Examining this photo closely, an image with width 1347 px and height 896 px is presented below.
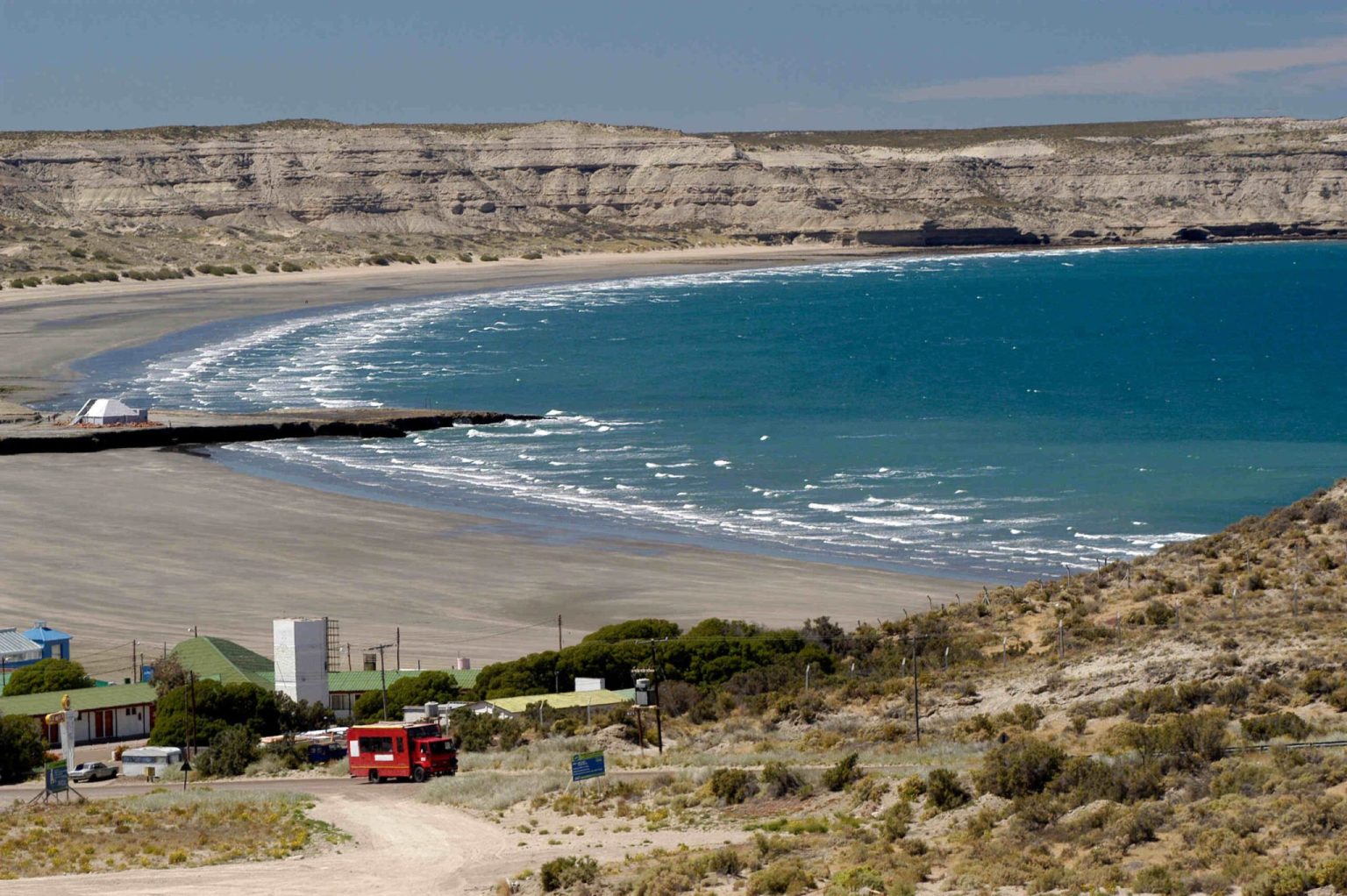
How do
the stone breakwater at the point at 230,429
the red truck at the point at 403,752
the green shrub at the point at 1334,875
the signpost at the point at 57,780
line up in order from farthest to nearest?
the stone breakwater at the point at 230,429
the red truck at the point at 403,752
the signpost at the point at 57,780
the green shrub at the point at 1334,875

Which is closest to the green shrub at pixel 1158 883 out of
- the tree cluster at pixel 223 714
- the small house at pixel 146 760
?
the small house at pixel 146 760

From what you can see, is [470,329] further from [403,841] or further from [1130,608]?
[403,841]

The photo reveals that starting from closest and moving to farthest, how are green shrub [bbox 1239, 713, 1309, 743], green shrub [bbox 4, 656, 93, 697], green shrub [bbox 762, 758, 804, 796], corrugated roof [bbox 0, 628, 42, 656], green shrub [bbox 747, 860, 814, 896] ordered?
green shrub [bbox 747, 860, 814, 896]
green shrub [bbox 1239, 713, 1309, 743]
green shrub [bbox 762, 758, 804, 796]
green shrub [bbox 4, 656, 93, 697]
corrugated roof [bbox 0, 628, 42, 656]

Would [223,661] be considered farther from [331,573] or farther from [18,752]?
[331,573]

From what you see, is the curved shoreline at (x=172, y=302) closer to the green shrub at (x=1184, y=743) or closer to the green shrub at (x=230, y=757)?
the green shrub at (x=230, y=757)

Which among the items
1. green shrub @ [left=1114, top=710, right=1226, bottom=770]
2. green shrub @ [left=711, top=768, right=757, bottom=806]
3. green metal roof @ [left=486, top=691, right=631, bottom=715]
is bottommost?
green shrub @ [left=711, top=768, right=757, bottom=806]

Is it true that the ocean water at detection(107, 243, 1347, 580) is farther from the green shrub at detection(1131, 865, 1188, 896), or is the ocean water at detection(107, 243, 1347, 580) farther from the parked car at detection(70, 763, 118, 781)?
the green shrub at detection(1131, 865, 1188, 896)

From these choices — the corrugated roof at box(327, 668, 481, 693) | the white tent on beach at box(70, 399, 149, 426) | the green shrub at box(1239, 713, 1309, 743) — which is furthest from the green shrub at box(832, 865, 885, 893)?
the white tent on beach at box(70, 399, 149, 426)

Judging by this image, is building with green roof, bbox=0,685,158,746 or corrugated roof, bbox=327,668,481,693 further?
corrugated roof, bbox=327,668,481,693
